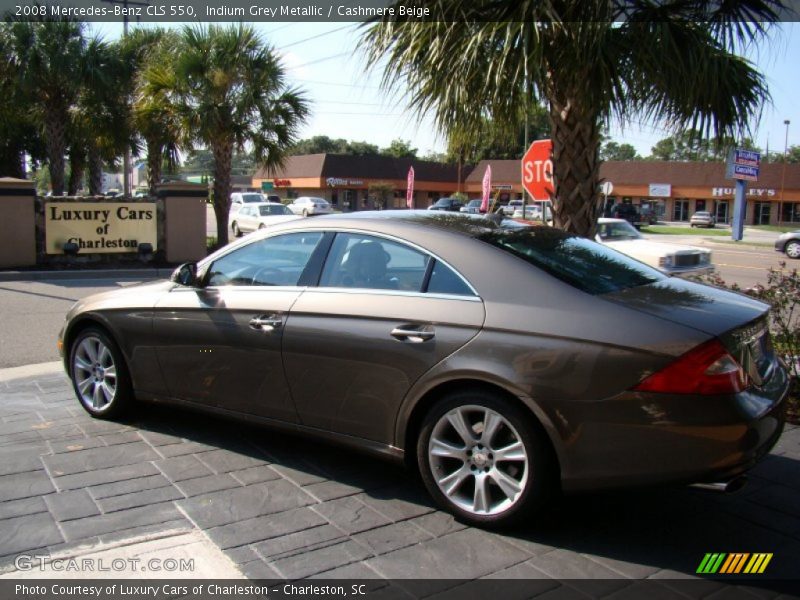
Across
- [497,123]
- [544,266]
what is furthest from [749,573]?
[497,123]

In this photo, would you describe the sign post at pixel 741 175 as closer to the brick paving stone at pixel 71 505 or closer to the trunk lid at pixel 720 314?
the trunk lid at pixel 720 314

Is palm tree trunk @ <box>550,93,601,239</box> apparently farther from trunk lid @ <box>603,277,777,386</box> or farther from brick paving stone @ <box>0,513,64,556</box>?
brick paving stone @ <box>0,513,64,556</box>

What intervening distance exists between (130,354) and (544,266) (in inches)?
116

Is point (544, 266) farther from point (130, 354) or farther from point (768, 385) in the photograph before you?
point (130, 354)

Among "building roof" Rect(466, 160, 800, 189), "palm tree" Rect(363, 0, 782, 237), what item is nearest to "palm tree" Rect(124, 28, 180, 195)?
"palm tree" Rect(363, 0, 782, 237)

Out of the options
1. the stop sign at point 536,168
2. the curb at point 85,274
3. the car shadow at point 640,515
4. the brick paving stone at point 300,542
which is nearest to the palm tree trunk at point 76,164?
the curb at point 85,274

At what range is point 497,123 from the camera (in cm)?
674

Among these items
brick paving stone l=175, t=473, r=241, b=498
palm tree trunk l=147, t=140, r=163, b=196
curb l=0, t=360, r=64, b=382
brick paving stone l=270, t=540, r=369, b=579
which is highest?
palm tree trunk l=147, t=140, r=163, b=196

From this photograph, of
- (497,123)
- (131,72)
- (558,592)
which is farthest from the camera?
(131,72)

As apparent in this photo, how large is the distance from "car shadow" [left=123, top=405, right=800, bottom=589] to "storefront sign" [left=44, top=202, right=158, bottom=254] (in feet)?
40.0

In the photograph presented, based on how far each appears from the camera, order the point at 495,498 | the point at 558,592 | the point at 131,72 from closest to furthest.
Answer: the point at 558,592 → the point at 495,498 → the point at 131,72

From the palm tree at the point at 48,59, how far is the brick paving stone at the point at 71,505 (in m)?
17.6

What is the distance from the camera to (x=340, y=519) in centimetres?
377

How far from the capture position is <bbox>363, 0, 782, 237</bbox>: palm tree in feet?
19.3
